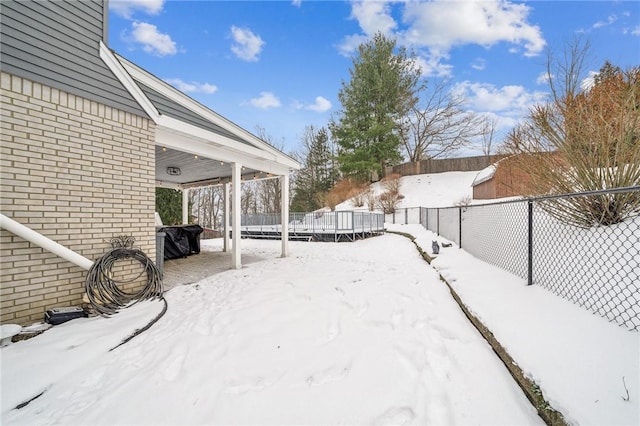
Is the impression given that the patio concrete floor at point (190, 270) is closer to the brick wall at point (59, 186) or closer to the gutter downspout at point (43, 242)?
the brick wall at point (59, 186)

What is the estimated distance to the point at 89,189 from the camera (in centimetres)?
311

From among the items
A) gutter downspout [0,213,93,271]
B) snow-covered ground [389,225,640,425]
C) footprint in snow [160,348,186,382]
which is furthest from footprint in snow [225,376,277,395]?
gutter downspout [0,213,93,271]

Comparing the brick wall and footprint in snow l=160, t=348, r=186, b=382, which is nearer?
footprint in snow l=160, t=348, r=186, b=382

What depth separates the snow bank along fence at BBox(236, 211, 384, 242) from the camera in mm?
10586

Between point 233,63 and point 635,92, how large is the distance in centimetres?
1210

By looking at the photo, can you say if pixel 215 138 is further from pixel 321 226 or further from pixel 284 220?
pixel 321 226

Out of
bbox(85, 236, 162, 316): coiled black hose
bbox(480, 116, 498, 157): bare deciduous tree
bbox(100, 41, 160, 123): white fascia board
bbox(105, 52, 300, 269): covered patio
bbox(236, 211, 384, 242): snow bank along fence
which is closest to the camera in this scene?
bbox(85, 236, 162, 316): coiled black hose

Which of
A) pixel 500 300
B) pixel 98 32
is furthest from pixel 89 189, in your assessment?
pixel 500 300

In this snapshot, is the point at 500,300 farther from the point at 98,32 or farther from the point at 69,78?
the point at 98,32

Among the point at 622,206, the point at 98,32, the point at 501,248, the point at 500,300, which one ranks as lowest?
the point at 500,300

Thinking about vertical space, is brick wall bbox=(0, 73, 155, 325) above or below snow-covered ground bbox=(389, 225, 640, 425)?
above

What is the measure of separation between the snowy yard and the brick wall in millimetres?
515

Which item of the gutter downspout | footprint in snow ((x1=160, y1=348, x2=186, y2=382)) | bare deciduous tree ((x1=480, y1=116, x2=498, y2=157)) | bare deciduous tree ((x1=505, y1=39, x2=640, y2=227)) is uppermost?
bare deciduous tree ((x1=480, y1=116, x2=498, y2=157))

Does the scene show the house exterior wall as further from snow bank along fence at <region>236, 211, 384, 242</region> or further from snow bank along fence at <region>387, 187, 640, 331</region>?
snow bank along fence at <region>236, 211, 384, 242</region>
